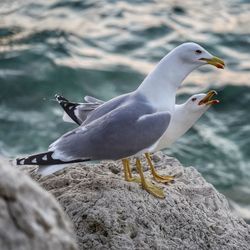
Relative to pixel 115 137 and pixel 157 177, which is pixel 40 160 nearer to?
pixel 115 137

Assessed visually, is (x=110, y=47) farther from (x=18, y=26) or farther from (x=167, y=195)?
(x=167, y=195)

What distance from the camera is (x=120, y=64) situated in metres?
8.95

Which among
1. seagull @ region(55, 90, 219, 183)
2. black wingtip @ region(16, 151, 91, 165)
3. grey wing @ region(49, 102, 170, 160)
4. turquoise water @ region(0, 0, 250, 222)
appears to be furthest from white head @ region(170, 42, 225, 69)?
turquoise water @ region(0, 0, 250, 222)

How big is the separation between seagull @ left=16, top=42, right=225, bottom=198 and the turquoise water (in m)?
2.99

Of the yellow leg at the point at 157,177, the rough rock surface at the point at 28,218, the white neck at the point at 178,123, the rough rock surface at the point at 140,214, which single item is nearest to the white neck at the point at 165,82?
the white neck at the point at 178,123

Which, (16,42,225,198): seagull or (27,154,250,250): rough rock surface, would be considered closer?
(27,154,250,250): rough rock surface

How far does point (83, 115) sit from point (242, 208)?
3.04 meters

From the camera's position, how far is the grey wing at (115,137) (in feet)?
12.7

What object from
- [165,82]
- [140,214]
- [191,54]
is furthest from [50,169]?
[191,54]

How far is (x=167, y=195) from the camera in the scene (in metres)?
3.98

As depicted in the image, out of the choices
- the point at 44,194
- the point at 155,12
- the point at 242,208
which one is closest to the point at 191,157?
the point at 242,208

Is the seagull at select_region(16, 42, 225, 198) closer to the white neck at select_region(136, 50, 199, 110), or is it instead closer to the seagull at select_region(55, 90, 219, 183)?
the white neck at select_region(136, 50, 199, 110)

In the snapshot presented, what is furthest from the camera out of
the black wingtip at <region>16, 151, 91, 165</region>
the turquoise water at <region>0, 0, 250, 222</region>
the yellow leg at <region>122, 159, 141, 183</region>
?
the turquoise water at <region>0, 0, 250, 222</region>

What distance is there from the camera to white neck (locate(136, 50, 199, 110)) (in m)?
4.09
